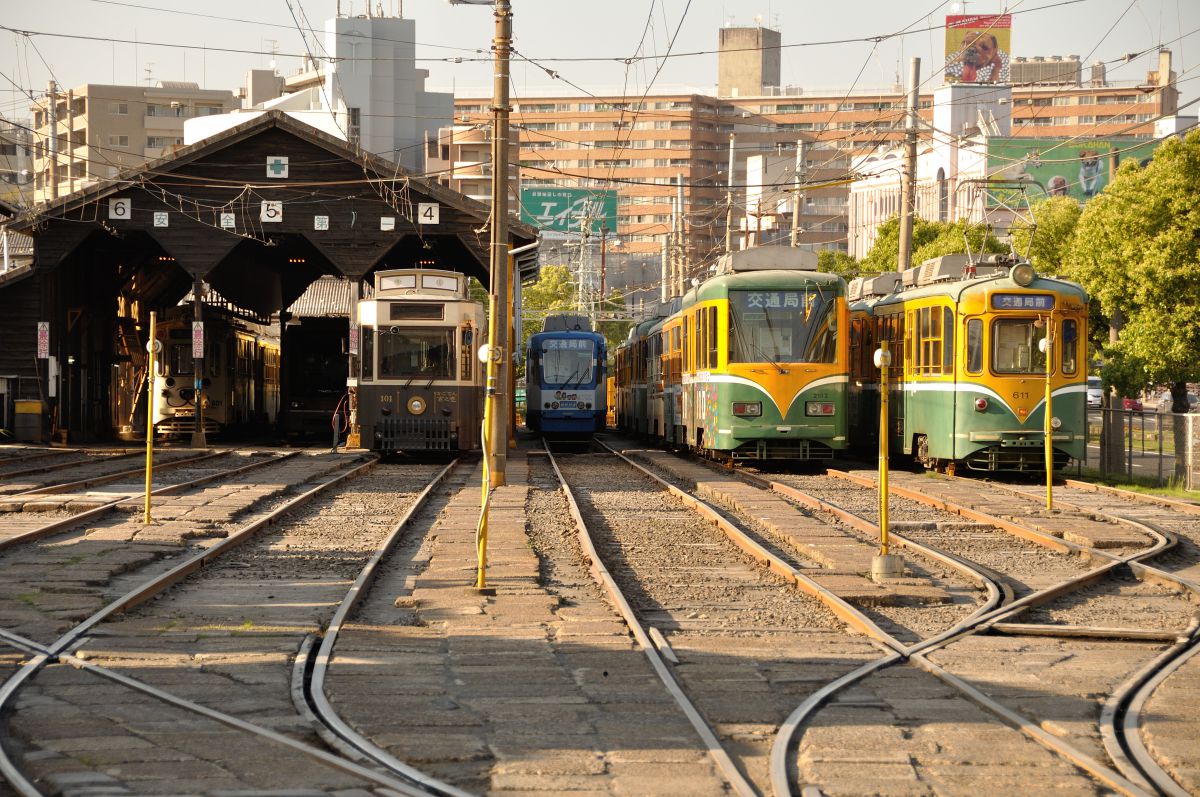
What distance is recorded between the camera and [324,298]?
176 feet

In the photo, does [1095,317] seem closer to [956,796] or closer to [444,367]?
[444,367]

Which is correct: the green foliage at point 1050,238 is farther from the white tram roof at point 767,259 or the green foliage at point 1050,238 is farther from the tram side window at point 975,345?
the tram side window at point 975,345

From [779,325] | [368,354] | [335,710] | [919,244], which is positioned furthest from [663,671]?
[919,244]

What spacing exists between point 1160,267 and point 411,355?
45.2 feet

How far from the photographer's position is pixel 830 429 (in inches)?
936

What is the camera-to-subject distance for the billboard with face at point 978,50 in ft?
406


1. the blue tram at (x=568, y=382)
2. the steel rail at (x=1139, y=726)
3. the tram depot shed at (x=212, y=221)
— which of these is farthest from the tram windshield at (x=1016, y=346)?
the blue tram at (x=568, y=382)

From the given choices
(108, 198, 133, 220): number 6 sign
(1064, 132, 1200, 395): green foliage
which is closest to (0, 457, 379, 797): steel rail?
(1064, 132, 1200, 395): green foliage

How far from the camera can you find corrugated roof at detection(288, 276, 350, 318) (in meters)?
52.6

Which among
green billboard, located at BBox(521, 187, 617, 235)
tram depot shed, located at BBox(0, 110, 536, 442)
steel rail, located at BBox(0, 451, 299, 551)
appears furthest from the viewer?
green billboard, located at BBox(521, 187, 617, 235)

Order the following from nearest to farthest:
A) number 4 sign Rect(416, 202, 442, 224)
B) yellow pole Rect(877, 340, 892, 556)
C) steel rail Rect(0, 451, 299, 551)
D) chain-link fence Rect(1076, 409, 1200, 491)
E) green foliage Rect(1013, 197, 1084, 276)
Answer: yellow pole Rect(877, 340, 892, 556) → steel rail Rect(0, 451, 299, 551) → chain-link fence Rect(1076, 409, 1200, 491) → number 4 sign Rect(416, 202, 442, 224) → green foliage Rect(1013, 197, 1084, 276)

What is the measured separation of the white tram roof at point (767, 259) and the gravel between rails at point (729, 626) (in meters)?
8.93

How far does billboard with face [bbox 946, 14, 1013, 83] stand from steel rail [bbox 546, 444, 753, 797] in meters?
117

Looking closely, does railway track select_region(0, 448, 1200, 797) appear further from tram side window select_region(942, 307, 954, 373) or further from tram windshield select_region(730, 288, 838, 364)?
tram windshield select_region(730, 288, 838, 364)
